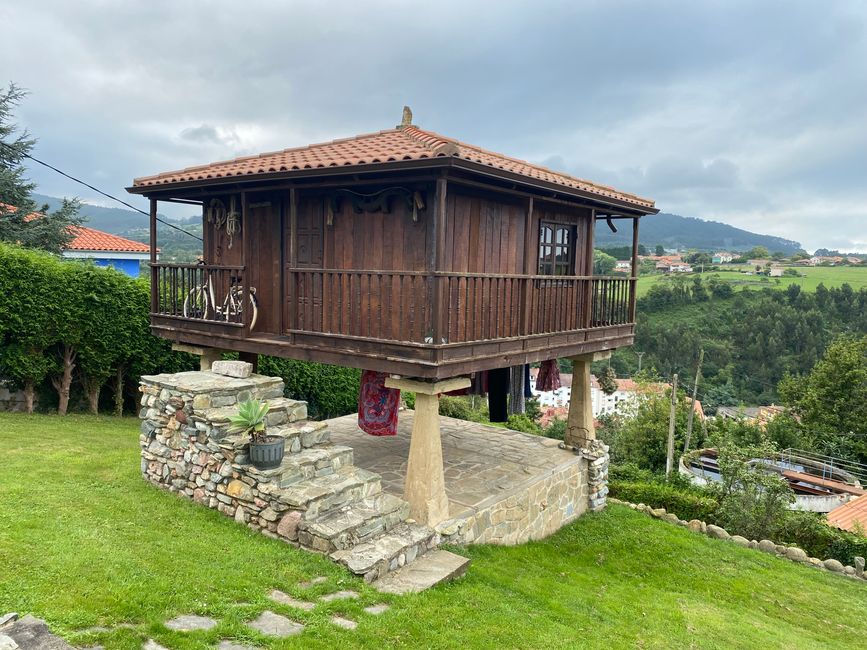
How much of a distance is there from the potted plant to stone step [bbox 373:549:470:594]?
66.9 inches

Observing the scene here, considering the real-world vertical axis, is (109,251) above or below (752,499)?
above

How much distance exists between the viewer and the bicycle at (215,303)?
333 inches

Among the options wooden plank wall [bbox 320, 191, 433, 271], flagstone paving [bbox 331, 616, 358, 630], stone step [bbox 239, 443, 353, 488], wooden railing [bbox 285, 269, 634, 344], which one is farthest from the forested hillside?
flagstone paving [bbox 331, 616, 358, 630]

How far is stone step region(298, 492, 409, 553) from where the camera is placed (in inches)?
225

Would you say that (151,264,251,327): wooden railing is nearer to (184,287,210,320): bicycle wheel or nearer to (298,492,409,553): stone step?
(184,287,210,320): bicycle wheel

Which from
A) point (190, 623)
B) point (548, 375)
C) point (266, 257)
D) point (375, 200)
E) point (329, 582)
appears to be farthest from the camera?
point (548, 375)

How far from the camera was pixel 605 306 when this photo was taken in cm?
966

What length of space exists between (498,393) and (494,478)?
248 cm

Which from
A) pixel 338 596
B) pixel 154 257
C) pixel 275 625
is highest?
pixel 154 257

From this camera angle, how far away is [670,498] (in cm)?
1309

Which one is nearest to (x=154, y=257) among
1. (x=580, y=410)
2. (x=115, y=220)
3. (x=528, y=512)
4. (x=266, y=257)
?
(x=266, y=257)

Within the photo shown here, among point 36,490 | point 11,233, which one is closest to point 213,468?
point 36,490

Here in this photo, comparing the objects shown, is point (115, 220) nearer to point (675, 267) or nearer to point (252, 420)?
point (675, 267)

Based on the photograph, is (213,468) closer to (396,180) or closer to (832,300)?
(396,180)
